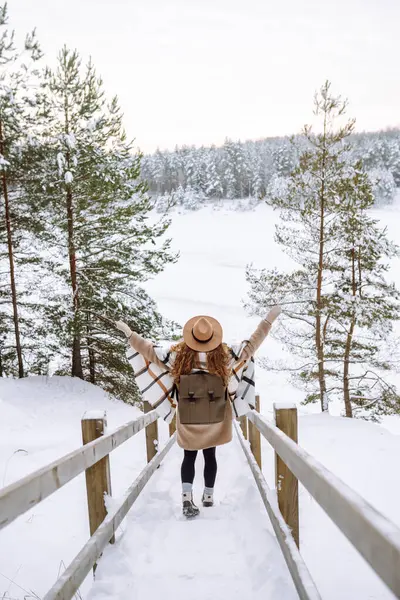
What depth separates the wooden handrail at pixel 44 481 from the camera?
164 cm

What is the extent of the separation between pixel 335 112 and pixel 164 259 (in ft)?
23.4

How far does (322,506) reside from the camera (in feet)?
5.89

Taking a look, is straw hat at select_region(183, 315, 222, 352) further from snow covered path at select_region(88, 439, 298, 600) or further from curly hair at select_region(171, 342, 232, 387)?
snow covered path at select_region(88, 439, 298, 600)

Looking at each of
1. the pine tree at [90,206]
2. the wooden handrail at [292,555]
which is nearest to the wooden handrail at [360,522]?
the wooden handrail at [292,555]

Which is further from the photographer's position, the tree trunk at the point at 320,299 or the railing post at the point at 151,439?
the tree trunk at the point at 320,299

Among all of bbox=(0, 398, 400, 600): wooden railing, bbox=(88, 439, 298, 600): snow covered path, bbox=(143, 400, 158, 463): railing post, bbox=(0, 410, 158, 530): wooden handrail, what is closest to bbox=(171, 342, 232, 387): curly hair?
bbox=(0, 398, 400, 600): wooden railing

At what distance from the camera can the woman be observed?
367 cm

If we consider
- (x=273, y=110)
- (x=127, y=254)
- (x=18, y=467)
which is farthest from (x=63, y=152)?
(x=273, y=110)

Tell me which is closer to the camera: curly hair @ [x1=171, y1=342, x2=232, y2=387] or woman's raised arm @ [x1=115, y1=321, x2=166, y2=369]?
curly hair @ [x1=171, y1=342, x2=232, y2=387]

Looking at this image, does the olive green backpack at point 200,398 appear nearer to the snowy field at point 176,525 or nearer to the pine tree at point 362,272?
the snowy field at point 176,525

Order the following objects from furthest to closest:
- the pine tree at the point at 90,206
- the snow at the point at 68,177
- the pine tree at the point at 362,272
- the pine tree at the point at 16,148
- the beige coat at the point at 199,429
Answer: the pine tree at the point at 362,272 < the pine tree at the point at 90,206 < the pine tree at the point at 16,148 < the snow at the point at 68,177 < the beige coat at the point at 199,429

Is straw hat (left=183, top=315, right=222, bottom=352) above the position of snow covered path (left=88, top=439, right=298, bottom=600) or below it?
above

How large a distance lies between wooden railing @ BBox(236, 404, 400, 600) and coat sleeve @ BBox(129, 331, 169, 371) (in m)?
1.02

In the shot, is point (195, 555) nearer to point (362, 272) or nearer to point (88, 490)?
point (88, 490)
